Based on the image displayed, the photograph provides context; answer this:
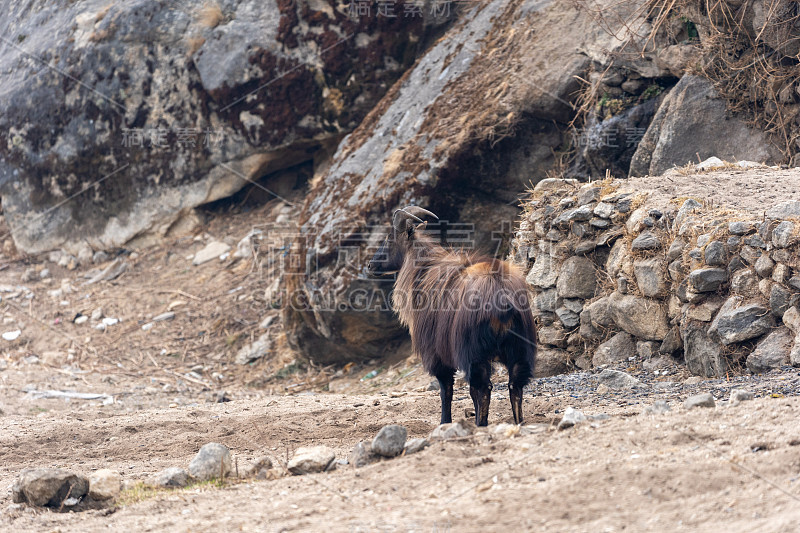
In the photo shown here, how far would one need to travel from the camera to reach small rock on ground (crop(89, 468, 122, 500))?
4523 millimetres

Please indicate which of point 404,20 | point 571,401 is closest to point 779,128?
point 571,401

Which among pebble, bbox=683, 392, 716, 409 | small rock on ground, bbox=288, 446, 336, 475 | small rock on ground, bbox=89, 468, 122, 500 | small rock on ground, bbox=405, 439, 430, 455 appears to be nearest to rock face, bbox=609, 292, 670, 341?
pebble, bbox=683, 392, 716, 409

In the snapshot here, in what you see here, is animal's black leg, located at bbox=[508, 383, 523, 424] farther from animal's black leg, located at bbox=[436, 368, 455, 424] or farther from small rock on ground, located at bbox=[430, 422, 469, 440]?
small rock on ground, located at bbox=[430, 422, 469, 440]

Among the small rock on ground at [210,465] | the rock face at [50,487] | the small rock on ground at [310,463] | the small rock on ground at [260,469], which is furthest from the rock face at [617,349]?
the rock face at [50,487]

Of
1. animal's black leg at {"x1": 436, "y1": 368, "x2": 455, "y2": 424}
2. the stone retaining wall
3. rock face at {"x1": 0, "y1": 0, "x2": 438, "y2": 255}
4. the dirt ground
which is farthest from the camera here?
rock face at {"x1": 0, "y1": 0, "x2": 438, "y2": 255}

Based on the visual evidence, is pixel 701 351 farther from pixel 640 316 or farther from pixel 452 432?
pixel 452 432

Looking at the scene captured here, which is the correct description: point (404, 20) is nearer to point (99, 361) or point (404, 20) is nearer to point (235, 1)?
point (235, 1)

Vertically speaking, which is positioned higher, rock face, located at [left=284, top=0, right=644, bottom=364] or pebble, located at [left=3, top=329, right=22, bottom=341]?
rock face, located at [left=284, top=0, right=644, bottom=364]

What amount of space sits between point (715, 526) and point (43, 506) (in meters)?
3.55

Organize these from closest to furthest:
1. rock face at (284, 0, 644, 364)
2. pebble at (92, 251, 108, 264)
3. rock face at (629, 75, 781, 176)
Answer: rock face at (629, 75, 781, 176)
rock face at (284, 0, 644, 364)
pebble at (92, 251, 108, 264)

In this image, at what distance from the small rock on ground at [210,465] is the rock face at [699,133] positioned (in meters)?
5.58

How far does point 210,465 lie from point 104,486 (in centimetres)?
60

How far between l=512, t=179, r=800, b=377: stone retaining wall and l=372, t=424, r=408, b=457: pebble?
2.71m

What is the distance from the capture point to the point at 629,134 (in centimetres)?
893
